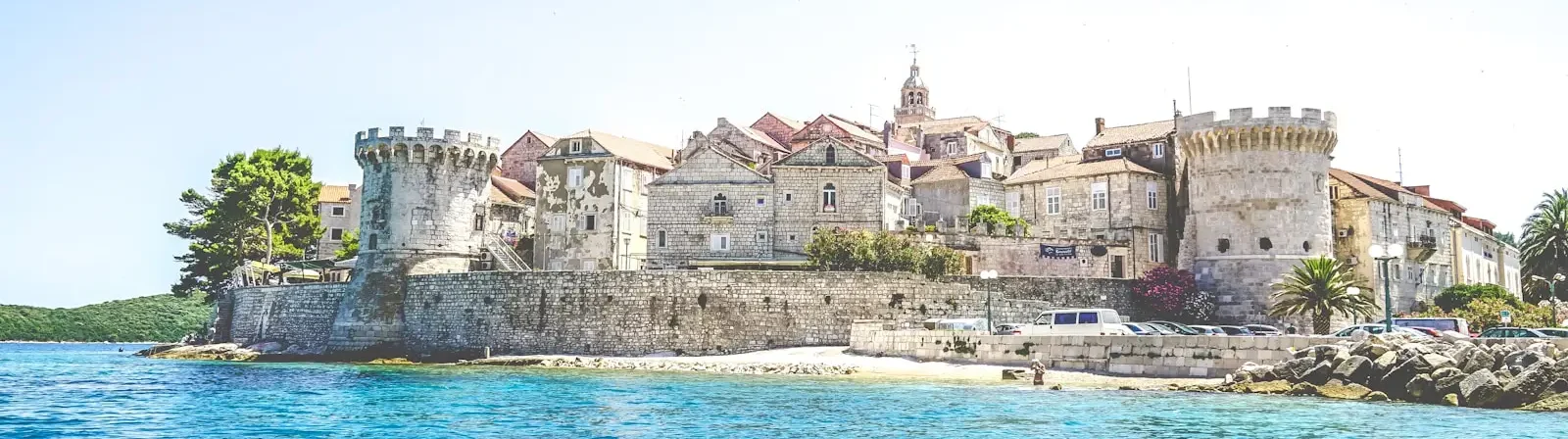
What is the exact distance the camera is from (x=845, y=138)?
66.4 meters

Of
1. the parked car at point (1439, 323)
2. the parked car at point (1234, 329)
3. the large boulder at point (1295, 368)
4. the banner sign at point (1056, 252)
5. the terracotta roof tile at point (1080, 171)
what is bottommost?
the large boulder at point (1295, 368)

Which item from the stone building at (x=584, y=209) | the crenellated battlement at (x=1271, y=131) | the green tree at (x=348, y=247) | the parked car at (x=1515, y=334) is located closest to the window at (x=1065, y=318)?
the parked car at (x=1515, y=334)

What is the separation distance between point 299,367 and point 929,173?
96.1 feet

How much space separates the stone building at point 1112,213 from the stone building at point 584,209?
17.2 metres

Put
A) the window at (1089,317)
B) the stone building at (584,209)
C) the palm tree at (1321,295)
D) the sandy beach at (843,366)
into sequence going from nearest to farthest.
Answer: the sandy beach at (843,366)
the window at (1089,317)
the palm tree at (1321,295)
the stone building at (584,209)

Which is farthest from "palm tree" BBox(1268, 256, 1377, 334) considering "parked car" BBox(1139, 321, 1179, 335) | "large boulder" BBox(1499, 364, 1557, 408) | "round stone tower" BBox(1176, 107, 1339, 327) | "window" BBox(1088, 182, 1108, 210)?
"large boulder" BBox(1499, 364, 1557, 408)

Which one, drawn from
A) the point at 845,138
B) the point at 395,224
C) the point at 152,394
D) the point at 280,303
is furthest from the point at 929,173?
the point at 152,394

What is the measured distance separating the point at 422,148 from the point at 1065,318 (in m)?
24.3

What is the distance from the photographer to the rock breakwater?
2530 centimetres

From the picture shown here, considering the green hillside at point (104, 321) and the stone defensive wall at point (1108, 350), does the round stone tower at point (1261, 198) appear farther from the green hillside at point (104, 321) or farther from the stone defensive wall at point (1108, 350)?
the green hillside at point (104, 321)

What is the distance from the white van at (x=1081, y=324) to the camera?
36.2m

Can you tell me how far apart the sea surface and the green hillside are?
234 ft

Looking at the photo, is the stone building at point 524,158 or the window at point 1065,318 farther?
the stone building at point 524,158

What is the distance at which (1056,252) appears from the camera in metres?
52.7
